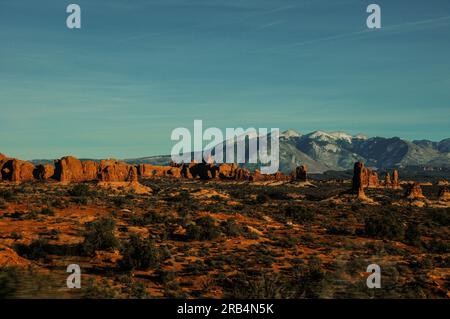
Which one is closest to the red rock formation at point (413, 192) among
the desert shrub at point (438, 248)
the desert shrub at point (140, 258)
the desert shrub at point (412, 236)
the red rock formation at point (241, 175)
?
the desert shrub at point (412, 236)

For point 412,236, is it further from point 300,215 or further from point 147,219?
point 147,219

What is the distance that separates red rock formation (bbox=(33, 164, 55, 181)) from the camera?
103500 mm

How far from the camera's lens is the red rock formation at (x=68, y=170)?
3974 inches

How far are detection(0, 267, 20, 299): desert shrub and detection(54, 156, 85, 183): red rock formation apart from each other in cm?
8722

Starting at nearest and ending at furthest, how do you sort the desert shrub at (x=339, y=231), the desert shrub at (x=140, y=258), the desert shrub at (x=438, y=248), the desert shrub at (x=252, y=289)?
the desert shrub at (x=252, y=289) < the desert shrub at (x=140, y=258) < the desert shrub at (x=438, y=248) < the desert shrub at (x=339, y=231)

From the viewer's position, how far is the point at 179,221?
1393 inches

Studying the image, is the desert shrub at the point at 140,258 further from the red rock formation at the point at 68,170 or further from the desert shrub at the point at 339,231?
the red rock formation at the point at 68,170

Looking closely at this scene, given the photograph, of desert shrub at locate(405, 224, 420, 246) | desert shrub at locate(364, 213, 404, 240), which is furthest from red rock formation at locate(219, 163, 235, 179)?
desert shrub at locate(405, 224, 420, 246)

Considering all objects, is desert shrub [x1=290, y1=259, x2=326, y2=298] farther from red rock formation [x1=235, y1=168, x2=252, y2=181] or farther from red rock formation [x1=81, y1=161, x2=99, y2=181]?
red rock formation [x1=235, y1=168, x2=252, y2=181]

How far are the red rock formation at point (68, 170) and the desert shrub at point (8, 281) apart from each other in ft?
286

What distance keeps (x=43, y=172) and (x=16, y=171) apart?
6.03 meters

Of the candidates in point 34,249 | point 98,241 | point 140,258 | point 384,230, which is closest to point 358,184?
point 384,230

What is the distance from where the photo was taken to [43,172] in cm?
10394
